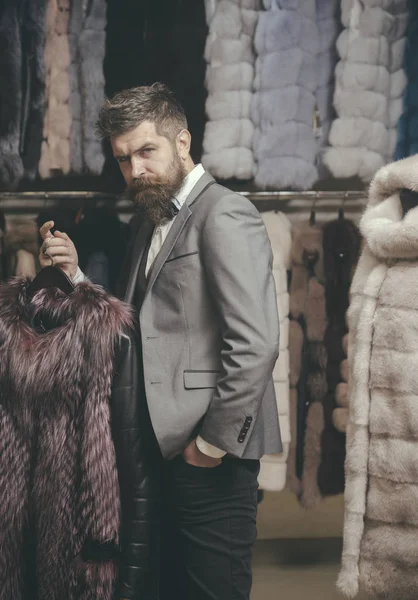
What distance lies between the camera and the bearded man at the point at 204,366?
5.11 feet

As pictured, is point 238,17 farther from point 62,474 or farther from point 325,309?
point 62,474

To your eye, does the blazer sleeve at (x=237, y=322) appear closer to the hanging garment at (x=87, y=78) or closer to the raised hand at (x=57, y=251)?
the raised hand at (x=57, y=251)

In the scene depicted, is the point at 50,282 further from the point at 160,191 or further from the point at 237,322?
the point at 237,322

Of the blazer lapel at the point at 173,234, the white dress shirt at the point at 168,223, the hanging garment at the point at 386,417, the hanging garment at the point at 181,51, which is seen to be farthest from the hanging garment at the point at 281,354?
the blazer lapel at the point at 173,234

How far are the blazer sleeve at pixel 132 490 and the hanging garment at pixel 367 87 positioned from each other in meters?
1.50

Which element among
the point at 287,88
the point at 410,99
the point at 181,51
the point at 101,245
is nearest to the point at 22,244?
the point at 101,245

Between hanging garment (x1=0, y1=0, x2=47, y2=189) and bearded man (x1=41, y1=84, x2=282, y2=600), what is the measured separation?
99 cm

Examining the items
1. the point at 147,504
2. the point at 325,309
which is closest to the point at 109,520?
the point at 147,504

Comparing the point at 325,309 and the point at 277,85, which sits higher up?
the point at 277,85

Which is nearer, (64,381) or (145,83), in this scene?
(64,381)

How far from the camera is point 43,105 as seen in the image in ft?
8.71

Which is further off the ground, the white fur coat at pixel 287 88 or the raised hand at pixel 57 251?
the white fur coat at pixel 287 88

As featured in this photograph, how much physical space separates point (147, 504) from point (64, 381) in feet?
1.10

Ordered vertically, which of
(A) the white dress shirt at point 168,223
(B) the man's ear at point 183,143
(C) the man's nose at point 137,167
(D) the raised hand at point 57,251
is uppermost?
(B) the man's ear at point 183,143
